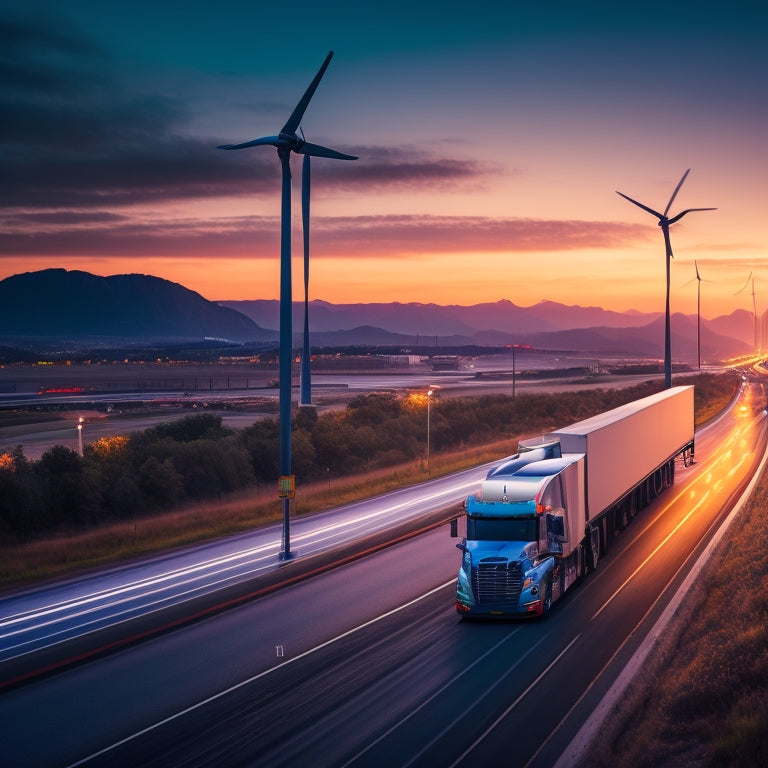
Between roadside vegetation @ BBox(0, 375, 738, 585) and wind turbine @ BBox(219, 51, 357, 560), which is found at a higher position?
wind turbine @ BBox(219, 51, 357, 560)

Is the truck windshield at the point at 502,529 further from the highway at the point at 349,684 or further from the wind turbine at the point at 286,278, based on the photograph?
the wind turbine at the point at 286,278

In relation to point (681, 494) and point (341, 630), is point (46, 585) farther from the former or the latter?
point (681, 494)

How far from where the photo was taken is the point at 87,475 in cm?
4709

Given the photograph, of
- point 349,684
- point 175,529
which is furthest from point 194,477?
point 349,684

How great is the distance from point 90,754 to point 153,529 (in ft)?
83.1

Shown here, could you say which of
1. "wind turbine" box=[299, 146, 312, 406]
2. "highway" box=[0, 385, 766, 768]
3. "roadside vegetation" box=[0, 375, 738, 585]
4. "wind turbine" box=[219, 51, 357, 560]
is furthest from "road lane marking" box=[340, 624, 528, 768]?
"wind turbine" box=[299, 146, 312, 406]

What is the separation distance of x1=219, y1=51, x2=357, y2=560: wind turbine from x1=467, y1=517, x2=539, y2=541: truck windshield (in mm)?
10733

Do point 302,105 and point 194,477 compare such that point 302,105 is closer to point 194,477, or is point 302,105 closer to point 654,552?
point 654,552

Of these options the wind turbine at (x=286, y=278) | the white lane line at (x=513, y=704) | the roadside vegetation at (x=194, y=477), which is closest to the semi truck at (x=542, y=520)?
the white lane line at (x=513, y=704)

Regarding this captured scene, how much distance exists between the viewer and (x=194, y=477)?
54344mm

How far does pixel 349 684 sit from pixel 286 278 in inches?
730

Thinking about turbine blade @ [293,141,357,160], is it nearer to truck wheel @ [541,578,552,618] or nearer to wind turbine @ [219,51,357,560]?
wind turbine @ [219,51,357,560]

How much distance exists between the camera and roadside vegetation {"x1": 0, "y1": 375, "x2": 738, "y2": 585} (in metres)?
38.4

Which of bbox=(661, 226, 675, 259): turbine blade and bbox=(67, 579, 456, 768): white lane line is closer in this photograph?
bbox=(67, 579, 456, 768): white lane line
